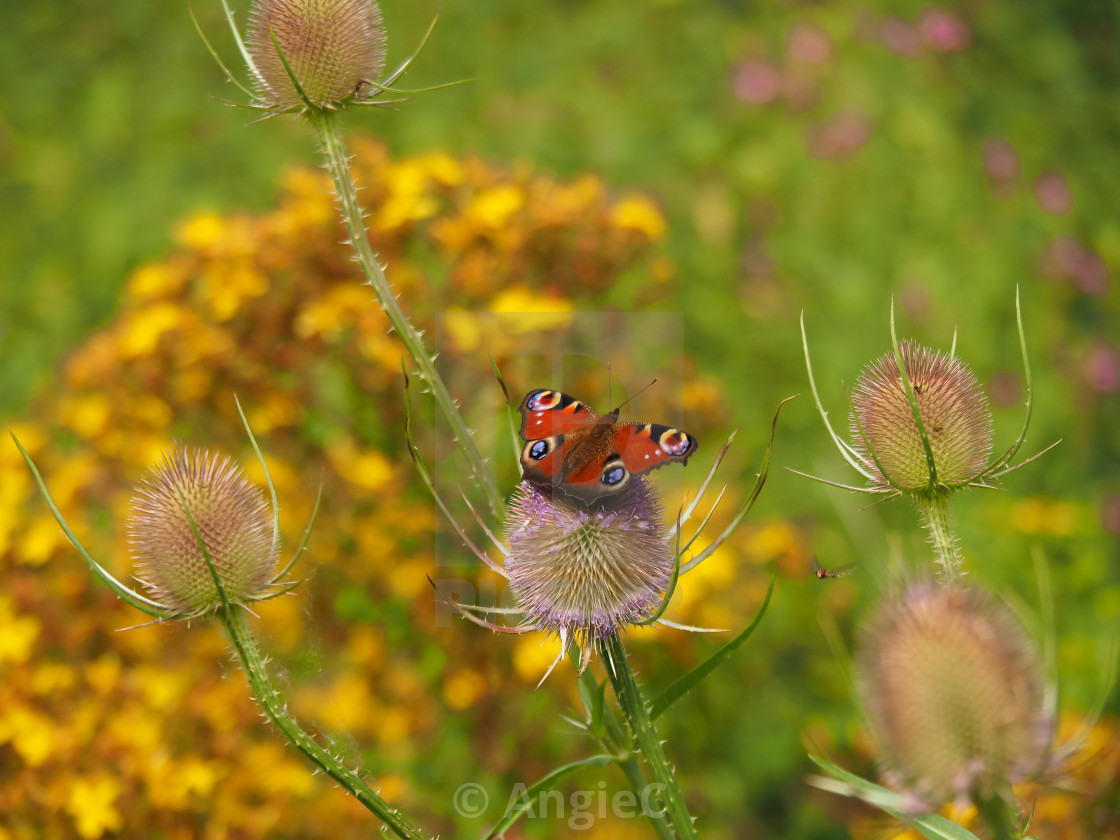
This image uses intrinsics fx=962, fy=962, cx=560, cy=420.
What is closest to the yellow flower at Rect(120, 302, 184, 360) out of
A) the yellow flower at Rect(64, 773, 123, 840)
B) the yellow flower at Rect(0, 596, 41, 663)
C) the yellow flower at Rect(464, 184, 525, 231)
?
the yellow flower at Rect(0, 596, 41, 663)

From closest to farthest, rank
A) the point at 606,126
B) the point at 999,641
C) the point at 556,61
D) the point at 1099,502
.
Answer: the point at 999,641 → the point at 1099,502 → the point at 606,126 → the point at 556,61

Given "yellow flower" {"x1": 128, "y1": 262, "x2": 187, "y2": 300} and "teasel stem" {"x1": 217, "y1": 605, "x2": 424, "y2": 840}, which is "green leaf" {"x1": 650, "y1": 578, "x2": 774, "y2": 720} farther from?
"yellow flower" {"x1": 128, "y1": 262, "x2": 187, "y2": 300}

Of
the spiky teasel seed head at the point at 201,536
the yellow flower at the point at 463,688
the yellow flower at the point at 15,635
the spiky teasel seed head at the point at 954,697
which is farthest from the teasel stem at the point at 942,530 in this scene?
the yellow flower at the point at 15,635

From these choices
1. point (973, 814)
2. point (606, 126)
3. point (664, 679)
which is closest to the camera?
point (973, 814)

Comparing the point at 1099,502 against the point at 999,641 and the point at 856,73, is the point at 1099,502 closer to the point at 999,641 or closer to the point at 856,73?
the point at 856,73

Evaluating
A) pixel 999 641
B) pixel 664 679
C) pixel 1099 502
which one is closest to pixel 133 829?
pixel 664 679

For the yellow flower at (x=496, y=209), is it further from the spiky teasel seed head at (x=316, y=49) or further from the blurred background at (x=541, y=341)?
the spiky teasel seed head at (x=316, y=49)
